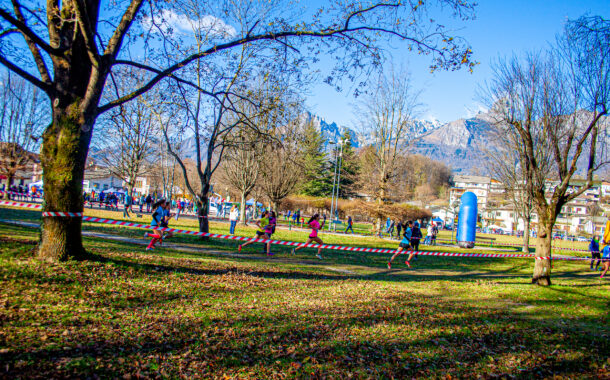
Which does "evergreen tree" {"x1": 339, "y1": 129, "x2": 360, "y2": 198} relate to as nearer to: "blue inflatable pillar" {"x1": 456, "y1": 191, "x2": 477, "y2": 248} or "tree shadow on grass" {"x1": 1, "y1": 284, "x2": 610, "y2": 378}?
"blue inflatable pillar" {"x1": 456, "y1": 191, "x2": 477, "y2": 248}

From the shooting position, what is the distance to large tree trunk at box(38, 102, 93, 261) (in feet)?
23.9

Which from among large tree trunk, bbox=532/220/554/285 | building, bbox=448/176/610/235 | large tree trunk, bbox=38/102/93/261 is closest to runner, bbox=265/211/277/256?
large tree trunk, bbox=38/102/93/261

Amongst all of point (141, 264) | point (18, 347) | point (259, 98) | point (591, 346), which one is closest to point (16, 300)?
point (18, 347)

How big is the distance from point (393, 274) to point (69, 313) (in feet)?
35.7

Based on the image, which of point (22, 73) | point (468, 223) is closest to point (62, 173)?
point (22, 73)

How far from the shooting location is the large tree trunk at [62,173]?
23.9 ft

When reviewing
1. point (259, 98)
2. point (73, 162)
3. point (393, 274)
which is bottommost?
point (393, 274)

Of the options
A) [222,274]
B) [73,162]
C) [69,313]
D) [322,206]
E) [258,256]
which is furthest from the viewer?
[322,206]

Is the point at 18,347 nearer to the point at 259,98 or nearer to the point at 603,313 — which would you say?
the point at 259,98

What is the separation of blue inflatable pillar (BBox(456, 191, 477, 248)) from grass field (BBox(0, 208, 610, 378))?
18607mm

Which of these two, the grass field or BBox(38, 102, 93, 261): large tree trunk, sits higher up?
BBox(38, 102, 93, 261): large tree trunk

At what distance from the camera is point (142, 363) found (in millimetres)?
4285

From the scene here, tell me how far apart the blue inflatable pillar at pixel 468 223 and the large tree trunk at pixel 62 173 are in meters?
27.7

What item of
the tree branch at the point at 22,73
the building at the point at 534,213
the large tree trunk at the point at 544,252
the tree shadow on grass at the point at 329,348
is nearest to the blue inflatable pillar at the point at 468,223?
the large tree trunk at the point at 544,252
